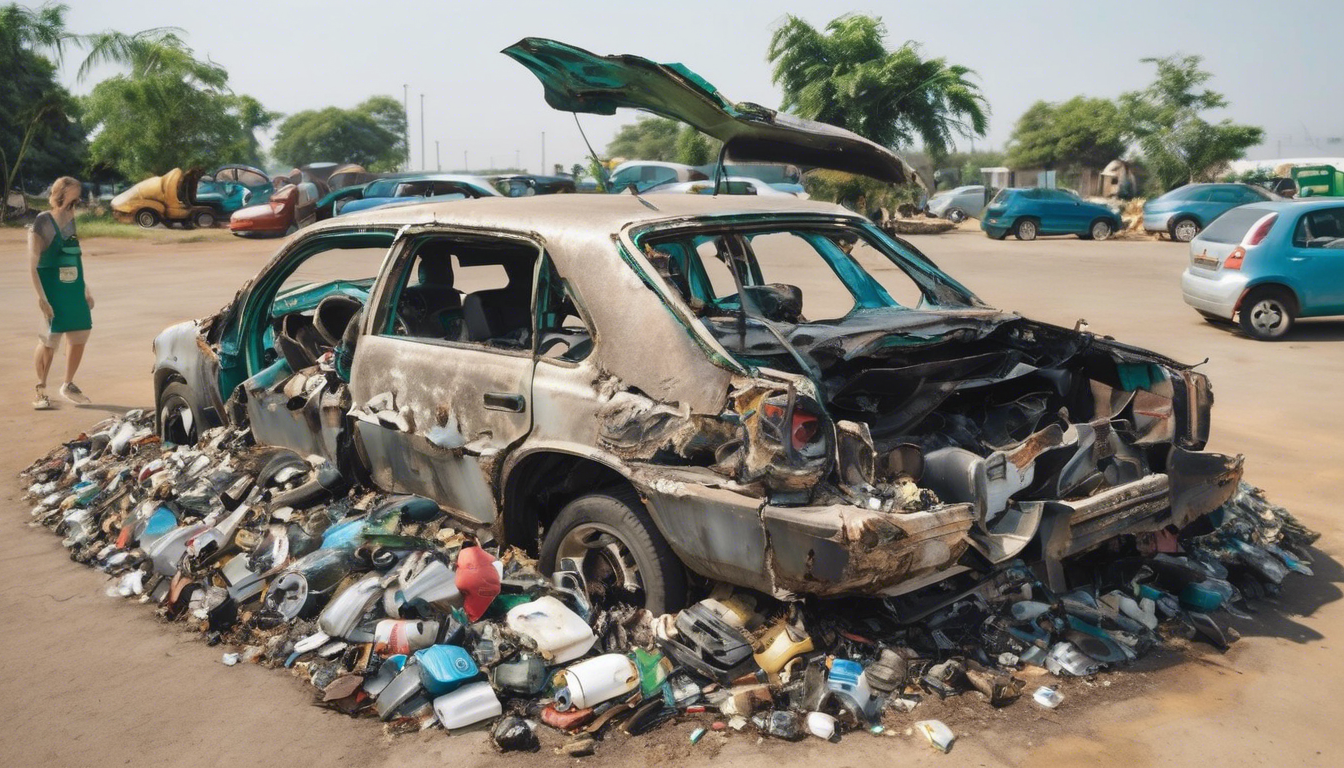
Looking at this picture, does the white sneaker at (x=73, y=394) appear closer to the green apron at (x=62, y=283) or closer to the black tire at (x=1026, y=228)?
the green apron at (x=62, y=283)

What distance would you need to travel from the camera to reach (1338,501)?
5.61 m

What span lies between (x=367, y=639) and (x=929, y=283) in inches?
118

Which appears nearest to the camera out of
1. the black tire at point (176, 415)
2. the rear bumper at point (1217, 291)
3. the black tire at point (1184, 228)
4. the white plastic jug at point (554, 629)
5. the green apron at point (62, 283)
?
the white plastic jug at point (554, 629)

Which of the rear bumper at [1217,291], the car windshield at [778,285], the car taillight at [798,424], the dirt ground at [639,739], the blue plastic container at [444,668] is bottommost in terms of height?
the dirt ground at [639,739]

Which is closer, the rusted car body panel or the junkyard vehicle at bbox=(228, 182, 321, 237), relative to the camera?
the rusted car body panel

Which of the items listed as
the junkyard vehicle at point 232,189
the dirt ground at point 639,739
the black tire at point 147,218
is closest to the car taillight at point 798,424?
the dirt ground at point 639,739

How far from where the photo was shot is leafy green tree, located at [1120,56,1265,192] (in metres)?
34.3

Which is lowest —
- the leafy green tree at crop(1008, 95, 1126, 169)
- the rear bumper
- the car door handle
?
the rear bumper

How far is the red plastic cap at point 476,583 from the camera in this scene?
12.9 feet

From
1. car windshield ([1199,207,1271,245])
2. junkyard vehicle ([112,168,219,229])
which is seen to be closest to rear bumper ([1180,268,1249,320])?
car windshield ([1199,207,1271,245])

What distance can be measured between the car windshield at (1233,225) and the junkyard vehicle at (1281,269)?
0.05ft

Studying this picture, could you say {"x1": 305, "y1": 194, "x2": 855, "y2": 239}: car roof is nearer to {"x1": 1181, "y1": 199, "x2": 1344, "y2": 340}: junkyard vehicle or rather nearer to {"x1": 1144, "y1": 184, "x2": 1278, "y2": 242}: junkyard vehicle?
{"x1": 1181, "y1": 199, "x2": 1344, "y2": 340}: junkyard vehicle

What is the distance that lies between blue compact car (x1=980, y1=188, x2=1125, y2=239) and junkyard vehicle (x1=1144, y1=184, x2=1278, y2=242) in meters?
1.19

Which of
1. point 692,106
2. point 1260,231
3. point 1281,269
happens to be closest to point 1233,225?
point 1260,231
